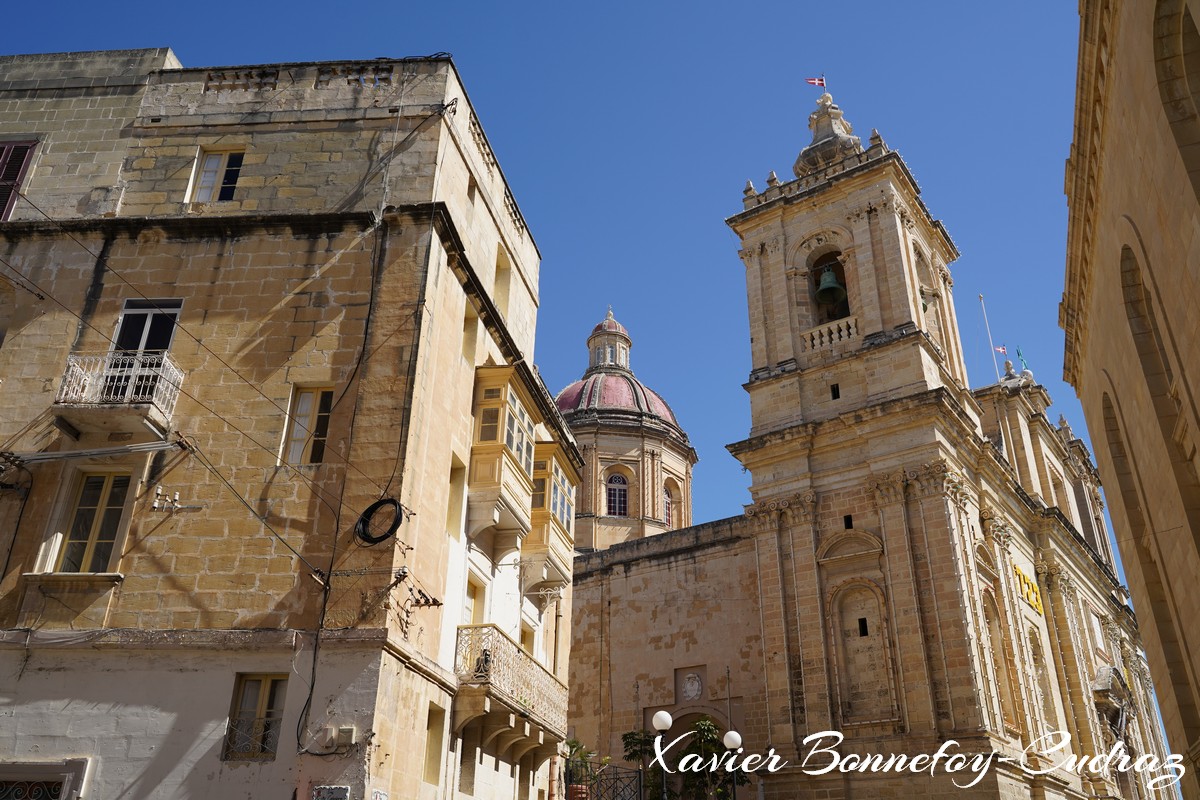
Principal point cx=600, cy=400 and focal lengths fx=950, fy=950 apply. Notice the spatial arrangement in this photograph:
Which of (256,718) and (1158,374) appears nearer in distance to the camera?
(256,718)

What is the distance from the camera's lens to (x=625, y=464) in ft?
136

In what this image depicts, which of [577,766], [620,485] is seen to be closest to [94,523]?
[577,766]

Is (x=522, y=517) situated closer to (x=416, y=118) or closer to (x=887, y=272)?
(x=416, y=118)

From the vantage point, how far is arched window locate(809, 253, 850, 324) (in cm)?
2881

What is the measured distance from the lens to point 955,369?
97.0 feet

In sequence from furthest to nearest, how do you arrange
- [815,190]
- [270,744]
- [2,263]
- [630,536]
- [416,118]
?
[630,536] < [815,190] < [416,118] < [2,263] < [270,744]

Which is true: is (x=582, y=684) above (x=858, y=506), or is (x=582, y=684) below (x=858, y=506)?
below

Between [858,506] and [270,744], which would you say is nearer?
[270,744]

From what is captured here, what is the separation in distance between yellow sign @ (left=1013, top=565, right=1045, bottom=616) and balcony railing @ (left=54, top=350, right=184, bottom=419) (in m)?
23.8

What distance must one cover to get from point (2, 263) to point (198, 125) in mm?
3364

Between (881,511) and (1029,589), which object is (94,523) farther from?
(1029,589)

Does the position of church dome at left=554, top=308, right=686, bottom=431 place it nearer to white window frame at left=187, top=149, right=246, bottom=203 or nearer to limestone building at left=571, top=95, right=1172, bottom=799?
limestone building at left=571, top=95, right=1172, bottom=799

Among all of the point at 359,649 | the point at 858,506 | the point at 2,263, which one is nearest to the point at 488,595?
the point at 359,649

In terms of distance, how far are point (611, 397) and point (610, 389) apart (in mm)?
679
